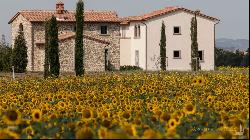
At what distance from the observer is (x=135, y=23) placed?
5656 centimetres

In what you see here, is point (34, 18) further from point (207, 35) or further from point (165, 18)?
point (207, 35)

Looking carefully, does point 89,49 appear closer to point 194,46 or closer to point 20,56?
point 20,56

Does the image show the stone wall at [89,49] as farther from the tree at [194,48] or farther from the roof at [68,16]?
the tree at [194,48]

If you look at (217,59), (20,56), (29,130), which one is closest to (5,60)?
(20,56)

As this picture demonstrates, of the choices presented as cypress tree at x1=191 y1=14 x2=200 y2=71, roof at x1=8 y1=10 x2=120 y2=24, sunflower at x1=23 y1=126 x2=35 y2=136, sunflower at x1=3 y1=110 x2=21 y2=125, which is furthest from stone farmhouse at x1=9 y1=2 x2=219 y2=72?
sunflower at x1=3 y1=110 x2=21 y2=125

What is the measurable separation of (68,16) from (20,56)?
686 cm

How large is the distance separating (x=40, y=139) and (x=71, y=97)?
8529 mm

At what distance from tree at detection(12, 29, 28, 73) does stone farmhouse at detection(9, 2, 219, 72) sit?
244 cm

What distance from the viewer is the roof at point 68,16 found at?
175ft

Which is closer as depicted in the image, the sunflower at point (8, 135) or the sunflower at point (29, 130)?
the sunflower at point (8, 135)

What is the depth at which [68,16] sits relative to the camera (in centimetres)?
5447

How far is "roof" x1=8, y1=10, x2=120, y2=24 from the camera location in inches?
2101

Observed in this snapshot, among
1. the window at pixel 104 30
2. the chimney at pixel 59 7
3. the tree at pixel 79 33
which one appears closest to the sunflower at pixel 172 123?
the tree at pixel 79 33

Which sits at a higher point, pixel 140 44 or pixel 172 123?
pixel 140 44
